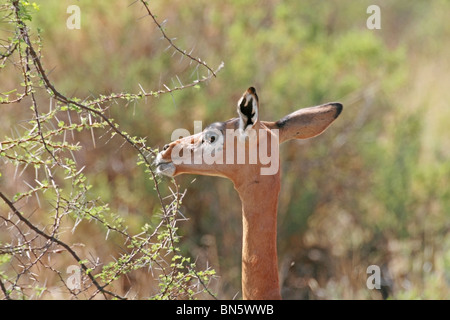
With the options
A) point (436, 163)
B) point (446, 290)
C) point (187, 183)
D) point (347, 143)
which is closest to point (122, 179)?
point (187, 183)

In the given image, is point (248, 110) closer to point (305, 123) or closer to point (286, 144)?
point (305, 123)

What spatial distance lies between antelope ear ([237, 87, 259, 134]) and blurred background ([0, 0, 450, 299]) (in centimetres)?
363

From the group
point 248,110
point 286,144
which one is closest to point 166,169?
point 248,110

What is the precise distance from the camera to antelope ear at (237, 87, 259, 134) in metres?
4.09

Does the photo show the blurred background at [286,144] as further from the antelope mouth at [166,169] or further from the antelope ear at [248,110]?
the antelope ear at [248,110]

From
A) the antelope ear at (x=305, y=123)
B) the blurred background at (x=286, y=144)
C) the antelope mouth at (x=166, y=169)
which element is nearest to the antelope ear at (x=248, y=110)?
the antelope ear at (x=305, y=123)

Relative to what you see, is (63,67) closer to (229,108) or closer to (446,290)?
(229,108)

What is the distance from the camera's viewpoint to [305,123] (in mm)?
4660

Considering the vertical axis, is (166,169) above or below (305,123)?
below

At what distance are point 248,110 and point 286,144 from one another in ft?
15.5

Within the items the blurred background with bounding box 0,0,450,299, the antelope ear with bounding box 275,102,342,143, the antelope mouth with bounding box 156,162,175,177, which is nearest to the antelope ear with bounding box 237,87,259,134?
the antelope ear with bounding box 275,102,342,143

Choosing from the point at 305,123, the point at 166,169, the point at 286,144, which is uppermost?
the point at 286,144

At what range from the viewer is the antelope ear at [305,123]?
4633 millimetres
